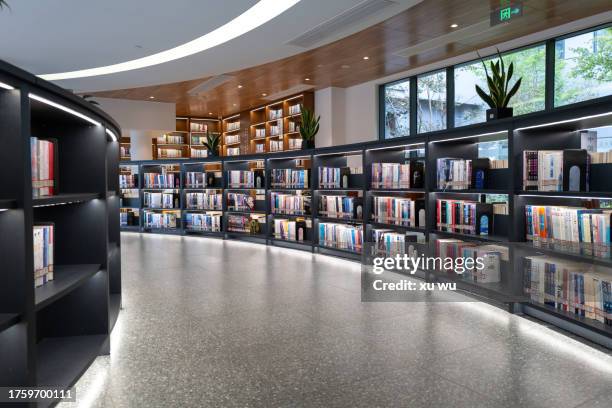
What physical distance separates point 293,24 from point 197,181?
4932mm

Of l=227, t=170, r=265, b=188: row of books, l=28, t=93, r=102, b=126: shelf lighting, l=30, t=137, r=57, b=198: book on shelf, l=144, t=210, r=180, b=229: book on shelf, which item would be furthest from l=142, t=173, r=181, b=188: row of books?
l=30, t=137, r=57, b=198: book on shelf

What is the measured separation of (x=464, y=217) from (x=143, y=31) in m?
5.33

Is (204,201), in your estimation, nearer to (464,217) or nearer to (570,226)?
(464,217)

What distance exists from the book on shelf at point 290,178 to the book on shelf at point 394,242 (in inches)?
72.1

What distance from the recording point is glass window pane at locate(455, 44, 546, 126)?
7.39 meters

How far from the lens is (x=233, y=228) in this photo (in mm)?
9383

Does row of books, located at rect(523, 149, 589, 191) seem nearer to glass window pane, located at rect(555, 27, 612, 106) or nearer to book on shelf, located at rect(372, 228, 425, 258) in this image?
book on shelf, located at rect(372, 228, 425, 258)

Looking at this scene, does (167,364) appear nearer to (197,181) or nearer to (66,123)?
(66,123)

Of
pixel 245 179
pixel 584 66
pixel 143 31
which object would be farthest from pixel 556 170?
pixel 245 179

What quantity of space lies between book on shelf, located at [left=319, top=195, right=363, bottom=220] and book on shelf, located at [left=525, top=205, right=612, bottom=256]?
285 cm

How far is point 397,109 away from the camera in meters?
10.0

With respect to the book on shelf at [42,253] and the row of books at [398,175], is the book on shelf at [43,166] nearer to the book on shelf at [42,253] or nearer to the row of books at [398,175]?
the book on shelf at [42,253]

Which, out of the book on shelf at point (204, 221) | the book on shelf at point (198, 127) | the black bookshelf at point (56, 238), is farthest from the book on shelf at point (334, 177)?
the book on shelf at point (198, 127)

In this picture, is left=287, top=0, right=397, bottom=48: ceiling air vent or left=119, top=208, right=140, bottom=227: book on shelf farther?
left=119, top=208, right=140, bottom=227: book on shelf
